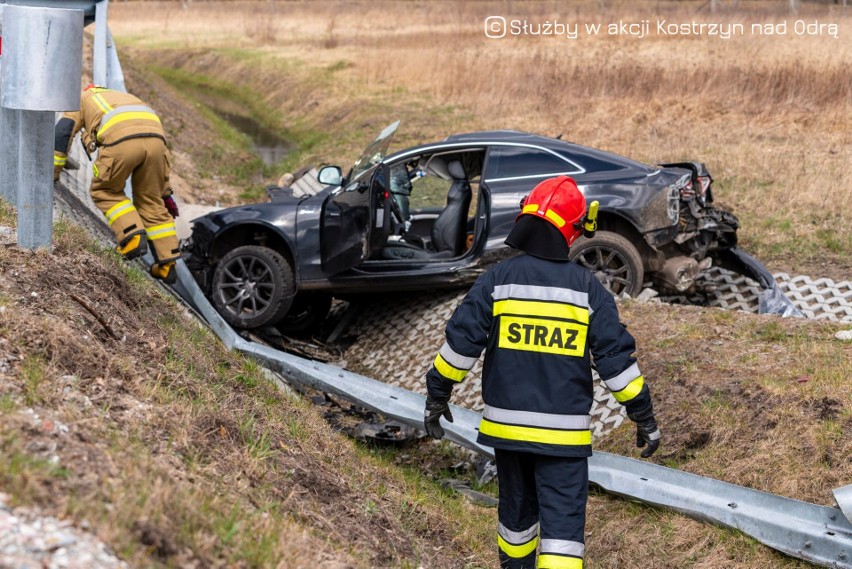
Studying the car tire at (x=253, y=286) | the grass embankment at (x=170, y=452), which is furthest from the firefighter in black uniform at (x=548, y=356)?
the car tire at (x=253, y=286)

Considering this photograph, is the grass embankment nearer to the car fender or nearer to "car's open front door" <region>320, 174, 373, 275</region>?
"car's open front door" <region>320, 174, 373, 275</region>

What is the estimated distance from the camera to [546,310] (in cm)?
431

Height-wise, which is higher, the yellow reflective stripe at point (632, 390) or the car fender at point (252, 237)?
the yellow reflective stripe at point (632, 390)

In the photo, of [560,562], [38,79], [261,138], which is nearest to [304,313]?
[38,79]

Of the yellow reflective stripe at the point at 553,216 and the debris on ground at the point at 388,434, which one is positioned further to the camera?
the debris on ground at the point at 388,434

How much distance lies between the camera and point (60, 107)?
16.9 feet

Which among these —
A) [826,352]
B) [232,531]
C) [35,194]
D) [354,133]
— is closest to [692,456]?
[826,352]

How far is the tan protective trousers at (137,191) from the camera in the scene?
23.6 ft

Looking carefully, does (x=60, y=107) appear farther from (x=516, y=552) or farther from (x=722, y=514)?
(x=722, y=514)

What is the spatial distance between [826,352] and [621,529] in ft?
7.09

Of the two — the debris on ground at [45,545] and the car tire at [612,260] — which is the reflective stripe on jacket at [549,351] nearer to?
the debris on ground at [45,545]

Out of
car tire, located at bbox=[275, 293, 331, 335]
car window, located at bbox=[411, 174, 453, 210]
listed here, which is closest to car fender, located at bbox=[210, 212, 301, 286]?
car tire, located at bbox=[275, 293, 331, 335]

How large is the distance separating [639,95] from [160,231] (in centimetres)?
1183

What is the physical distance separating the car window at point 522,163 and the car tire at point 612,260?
637 mm
